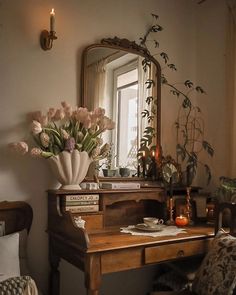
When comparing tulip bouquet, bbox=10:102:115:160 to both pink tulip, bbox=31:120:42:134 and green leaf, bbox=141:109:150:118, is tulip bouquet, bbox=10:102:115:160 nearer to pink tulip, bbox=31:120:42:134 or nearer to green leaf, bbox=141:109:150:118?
pink tulip, bbox=31:120:42:134

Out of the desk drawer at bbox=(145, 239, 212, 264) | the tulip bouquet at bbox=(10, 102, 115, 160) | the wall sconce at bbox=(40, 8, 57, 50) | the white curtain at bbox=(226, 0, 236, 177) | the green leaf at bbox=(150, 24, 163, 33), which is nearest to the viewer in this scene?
the desk drawer at bbox=(145, 239, 212, 264)

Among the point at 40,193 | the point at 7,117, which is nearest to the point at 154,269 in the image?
the point at 40,193

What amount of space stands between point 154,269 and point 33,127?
1517 mm

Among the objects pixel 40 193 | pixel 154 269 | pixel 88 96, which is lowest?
pixel 154 269

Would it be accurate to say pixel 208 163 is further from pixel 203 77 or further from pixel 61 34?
pixel 61 34

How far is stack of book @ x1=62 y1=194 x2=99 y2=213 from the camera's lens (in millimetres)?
2020

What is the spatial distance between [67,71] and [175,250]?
4.51 ft

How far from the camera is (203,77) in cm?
285

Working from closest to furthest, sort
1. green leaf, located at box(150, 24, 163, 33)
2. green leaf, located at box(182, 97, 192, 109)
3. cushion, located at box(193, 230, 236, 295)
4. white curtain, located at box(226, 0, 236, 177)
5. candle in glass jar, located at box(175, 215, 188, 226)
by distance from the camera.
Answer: cushion, located at box(193, 230, 236, 295), candle in glass jar, located at box(175, 215, 188, 226), white curtain, located at box(226, 0, 236, 177), green leaf, located at box(150, 24, 163, 33), green leaf, located at box(182, 97, 192, 109)

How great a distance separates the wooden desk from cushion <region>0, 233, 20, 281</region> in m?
0.27

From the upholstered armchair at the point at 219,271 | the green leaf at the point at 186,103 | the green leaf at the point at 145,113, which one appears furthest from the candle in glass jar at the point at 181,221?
the green leaf at the point at 186,103

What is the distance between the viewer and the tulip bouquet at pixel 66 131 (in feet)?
6.52

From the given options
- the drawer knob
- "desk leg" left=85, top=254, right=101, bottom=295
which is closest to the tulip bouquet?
"desk leg" left=85, top=254, right=101, bottom=295

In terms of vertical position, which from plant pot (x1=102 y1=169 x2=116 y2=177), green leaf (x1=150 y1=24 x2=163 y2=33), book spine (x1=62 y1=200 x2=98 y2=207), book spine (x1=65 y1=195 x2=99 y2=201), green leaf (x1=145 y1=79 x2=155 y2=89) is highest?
green leaf (x1=150 y1=24 x2=163 y2=33)
